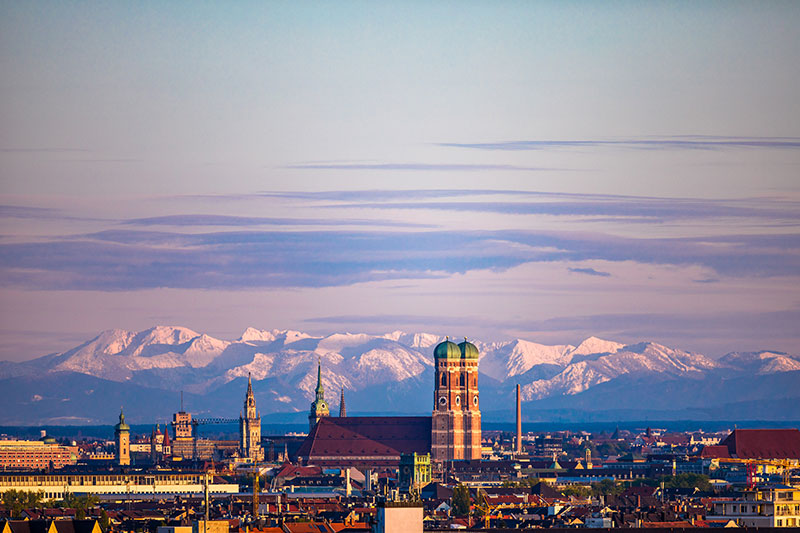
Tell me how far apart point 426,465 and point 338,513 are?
2218 inches

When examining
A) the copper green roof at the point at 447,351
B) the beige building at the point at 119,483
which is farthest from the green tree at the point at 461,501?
the copper green roof at the point at 447,351

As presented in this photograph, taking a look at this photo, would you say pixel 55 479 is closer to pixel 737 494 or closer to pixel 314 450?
pixel 314 450

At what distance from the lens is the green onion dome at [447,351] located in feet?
611

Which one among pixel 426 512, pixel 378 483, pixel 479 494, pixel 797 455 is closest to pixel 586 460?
pixel 797 455

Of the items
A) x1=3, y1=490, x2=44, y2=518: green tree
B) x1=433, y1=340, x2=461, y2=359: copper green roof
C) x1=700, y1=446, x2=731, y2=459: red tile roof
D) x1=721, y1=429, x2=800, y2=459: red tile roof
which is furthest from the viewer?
x1=433, y1=340, x2=461, y2=359: copper green roof

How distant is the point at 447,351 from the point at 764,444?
31572 mm

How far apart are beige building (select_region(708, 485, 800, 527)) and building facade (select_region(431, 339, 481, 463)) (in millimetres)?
110754

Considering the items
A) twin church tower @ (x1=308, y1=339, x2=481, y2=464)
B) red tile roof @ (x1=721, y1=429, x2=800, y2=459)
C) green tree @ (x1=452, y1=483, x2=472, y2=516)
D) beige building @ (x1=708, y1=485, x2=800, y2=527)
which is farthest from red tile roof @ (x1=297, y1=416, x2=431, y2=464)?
beige building @ (x1=708, y1=485, x2=800, y2=527)

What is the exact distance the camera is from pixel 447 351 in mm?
186375

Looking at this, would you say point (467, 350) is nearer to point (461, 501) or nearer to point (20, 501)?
point (461, 501)

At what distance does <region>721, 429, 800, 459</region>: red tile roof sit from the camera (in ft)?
538

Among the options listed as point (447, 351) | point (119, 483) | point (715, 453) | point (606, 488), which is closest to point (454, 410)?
point (447, 351)

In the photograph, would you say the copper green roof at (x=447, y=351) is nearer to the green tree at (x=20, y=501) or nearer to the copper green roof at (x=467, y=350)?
the copper green roof at (x=467, y=350)

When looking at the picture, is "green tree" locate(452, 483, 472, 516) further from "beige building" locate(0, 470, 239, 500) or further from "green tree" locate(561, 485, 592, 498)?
"beige building" locate(0, 470, 239, 500)
